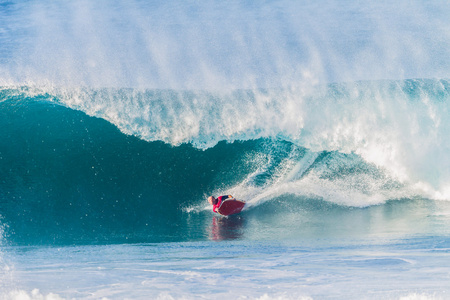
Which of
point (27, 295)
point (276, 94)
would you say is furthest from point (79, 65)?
point (27, 295)

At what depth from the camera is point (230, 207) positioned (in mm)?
7051

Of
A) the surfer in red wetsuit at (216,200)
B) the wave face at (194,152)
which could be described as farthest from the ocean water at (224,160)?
the surfer in red wetsuit at (216,200)

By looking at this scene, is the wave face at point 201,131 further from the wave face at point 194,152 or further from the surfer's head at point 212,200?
the surfer's head at point 212,200

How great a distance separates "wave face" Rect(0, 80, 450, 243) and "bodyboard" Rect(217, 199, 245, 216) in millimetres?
359

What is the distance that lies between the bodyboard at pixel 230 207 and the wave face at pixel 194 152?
359mm

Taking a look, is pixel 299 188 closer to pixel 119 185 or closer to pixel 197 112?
pixel 197 112

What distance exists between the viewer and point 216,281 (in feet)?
16.9

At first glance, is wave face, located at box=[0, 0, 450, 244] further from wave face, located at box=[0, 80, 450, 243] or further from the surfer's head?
the surfer's head

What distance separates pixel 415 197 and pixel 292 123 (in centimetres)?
270

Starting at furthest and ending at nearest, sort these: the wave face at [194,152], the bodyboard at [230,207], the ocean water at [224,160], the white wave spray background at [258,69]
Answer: the white wave spray background at [258,69] < the wave face at [194,152] < the bodyboard at [230,207] < the ocean water at [224,160]

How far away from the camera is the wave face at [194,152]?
7.34 meters

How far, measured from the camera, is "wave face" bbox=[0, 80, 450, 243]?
734 centimetres

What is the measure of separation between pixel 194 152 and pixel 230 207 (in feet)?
5.51

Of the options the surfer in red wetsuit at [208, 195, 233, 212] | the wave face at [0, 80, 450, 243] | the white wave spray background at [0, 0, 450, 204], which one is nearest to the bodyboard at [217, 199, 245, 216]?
the surfer in red wetsuit at [208, 195, 233, 212]
